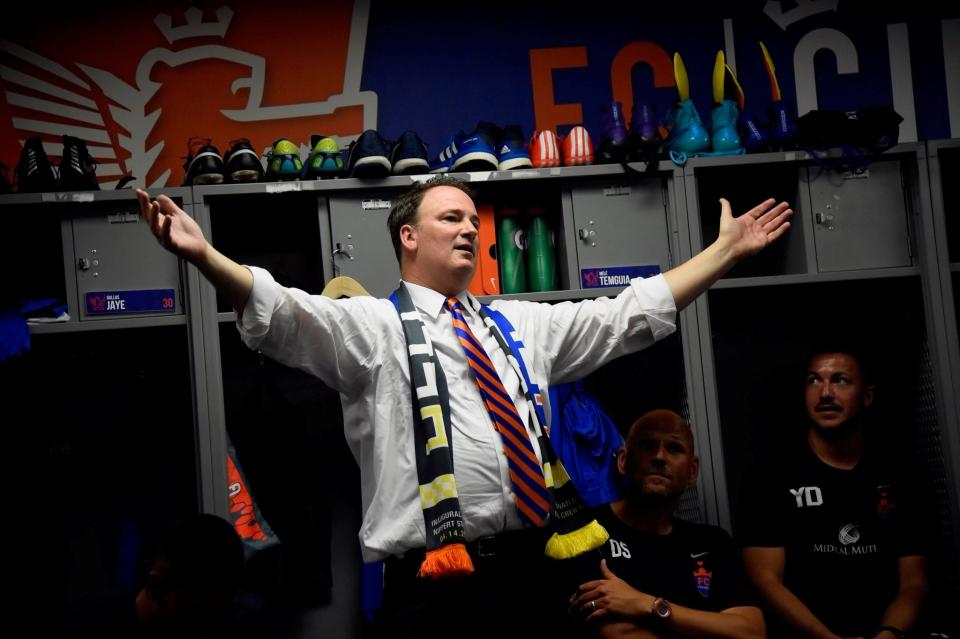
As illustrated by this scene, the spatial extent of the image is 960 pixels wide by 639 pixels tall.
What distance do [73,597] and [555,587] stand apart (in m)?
1.94

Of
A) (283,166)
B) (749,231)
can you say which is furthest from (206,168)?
(749,231)

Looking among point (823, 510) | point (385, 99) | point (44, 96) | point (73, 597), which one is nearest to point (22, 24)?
point (44, 96)

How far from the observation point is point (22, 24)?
3576 mm

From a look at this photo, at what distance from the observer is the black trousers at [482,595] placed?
2039mm

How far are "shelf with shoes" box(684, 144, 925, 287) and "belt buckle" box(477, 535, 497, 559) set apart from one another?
1.50 metres

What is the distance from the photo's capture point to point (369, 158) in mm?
3029

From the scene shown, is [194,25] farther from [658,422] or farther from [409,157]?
[658,422]

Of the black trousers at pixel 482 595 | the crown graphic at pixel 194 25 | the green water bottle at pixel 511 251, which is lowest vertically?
the black trousers at pixel 482 595

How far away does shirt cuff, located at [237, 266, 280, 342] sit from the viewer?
197cm

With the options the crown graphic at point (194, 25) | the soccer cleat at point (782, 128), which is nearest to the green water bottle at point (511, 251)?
the soccer cleat at point (782, 128)

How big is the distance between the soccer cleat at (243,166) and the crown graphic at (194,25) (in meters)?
0.85

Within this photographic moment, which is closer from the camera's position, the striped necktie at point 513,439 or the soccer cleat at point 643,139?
the striped necktie at point 513,439

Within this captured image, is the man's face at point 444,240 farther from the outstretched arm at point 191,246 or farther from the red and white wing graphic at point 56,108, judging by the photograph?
the red and white wing graphic at point 56,108

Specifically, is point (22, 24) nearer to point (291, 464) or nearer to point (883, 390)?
point (291, 464)
